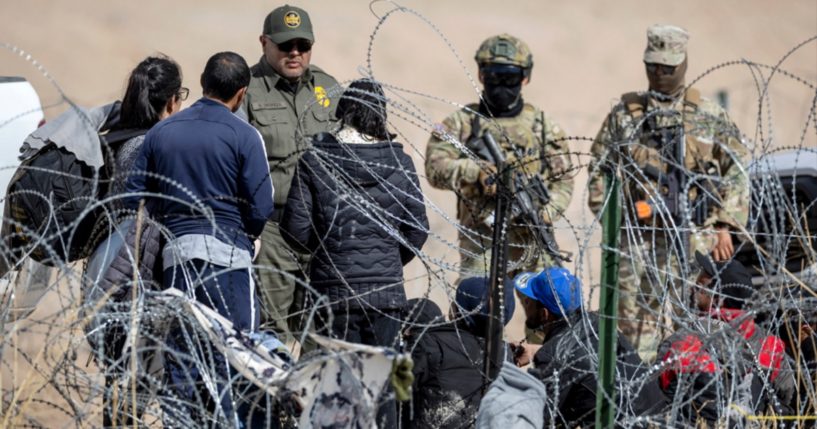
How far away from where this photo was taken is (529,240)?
6.84m

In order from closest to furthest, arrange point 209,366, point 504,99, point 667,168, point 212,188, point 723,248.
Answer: point 209,366 → point 212,188 → point 723,248 → point 667,168 → point 504,99

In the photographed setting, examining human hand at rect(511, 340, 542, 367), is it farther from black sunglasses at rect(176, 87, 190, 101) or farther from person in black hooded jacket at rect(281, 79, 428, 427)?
black sunglasses at rect(176, 87, 190, 101)

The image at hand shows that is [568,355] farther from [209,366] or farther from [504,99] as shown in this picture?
[504,99]

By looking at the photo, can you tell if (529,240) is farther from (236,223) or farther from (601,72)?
(601,72)

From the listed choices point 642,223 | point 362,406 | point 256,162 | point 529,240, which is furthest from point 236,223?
point 642,223

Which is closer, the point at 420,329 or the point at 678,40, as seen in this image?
the point at 420,329

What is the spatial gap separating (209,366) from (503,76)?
3.38 metres

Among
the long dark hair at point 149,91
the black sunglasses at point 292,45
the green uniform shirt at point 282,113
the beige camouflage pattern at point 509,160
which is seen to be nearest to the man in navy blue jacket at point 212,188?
the long dark hair at point 149,91

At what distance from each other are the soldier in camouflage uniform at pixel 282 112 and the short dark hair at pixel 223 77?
832 millimetres

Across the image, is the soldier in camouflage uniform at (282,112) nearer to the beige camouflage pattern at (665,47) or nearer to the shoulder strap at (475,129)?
the shoulder strap at (475,129)

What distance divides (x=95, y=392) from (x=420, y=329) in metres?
1.58

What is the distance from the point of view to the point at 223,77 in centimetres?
481

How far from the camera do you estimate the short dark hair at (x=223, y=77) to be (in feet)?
15.8

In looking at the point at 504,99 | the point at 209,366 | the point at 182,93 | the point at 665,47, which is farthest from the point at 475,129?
the point at 209,366
